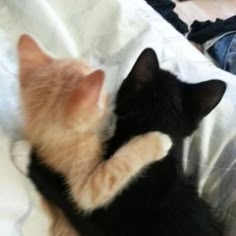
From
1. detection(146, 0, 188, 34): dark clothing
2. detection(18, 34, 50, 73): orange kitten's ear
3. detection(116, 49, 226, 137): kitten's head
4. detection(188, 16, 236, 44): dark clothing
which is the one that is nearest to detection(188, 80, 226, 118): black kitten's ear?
detection(116, 49, 226, 137): kitten's head

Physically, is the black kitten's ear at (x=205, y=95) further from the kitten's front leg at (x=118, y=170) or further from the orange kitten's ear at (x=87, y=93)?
the orange kitten's ear at (x=87, y=93)

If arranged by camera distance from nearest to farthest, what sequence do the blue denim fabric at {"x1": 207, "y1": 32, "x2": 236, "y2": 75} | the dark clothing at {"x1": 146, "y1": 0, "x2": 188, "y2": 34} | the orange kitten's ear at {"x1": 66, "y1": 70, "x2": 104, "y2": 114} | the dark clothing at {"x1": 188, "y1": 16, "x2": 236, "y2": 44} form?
the orange kitten's ear at {"x1": 66, "y1": 70, "x2": 104, "y2": 114}, the blue denim fabric at {"x1": 207, "y1": 32, "x2": 236, "y2": 75}, the dark clothing at {"x1": 188, "y1": 16, "x2": 236, "y2": 44}, the dark clothing at {"x1": 146, "y1": 0, "x2": 188, "y2": 34}

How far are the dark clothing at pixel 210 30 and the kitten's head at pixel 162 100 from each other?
0.73m

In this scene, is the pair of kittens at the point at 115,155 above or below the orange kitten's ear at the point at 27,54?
below

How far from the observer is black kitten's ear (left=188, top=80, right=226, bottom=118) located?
906 millimetres

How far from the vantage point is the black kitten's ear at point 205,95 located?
0.91 metres

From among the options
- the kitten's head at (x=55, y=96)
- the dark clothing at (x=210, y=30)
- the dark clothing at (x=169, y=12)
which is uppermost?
the kitten's head at (x=55, y=96)

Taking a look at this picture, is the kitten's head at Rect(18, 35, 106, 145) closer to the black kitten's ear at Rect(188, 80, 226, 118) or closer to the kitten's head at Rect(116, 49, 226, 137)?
the kitten's head at Rect(116, 49, 226, 137)

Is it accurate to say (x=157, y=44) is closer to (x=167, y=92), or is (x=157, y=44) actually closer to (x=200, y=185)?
(x=167, y=92)

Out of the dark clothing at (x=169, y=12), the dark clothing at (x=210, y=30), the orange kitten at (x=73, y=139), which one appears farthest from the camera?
the dark clothing at (x=169, y=12)

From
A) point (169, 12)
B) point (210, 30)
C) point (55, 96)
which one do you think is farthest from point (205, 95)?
point (169, 12)

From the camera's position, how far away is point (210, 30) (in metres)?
1.67

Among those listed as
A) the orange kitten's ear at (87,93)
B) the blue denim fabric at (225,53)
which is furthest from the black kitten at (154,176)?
the blue denim fabric at (225,53)

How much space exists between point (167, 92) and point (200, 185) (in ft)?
0.76
